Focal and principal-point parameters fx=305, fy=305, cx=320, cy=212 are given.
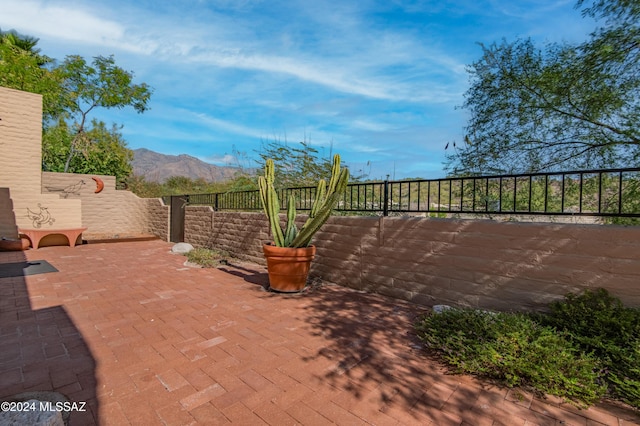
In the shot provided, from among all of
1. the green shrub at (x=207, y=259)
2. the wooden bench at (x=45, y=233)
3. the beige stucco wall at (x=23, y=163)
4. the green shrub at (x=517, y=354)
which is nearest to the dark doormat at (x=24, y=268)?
the wooden bench at (x=45, y=233)

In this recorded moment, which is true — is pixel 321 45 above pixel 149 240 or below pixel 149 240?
above

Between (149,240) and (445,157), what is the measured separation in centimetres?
974

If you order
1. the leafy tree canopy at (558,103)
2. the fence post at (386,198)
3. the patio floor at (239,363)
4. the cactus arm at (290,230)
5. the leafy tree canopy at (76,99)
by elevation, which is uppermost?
the leafy tree canopy at (76,99)

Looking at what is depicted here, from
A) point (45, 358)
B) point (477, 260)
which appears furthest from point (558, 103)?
point (45, 358)

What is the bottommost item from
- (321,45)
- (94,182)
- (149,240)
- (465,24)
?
(149,240)

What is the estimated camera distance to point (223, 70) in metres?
8.98

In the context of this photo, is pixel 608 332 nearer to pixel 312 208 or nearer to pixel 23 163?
pixel 312 208

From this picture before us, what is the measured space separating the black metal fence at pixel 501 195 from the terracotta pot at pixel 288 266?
1.15m

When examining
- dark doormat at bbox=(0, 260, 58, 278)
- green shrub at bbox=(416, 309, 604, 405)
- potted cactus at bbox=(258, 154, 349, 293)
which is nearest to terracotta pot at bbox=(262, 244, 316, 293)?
potted cactus at bbox=(258, 154, 349, 293)

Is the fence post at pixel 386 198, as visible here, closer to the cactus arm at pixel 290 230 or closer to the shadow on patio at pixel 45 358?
the cactus arm at pixel 290 230

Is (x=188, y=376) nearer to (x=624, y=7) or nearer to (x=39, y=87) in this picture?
(x=624, y=7)

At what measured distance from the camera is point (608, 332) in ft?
7.96

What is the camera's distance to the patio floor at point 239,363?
71.8 inches

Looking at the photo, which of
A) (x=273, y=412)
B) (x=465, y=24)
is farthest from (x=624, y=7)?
(x=273, y=412)
